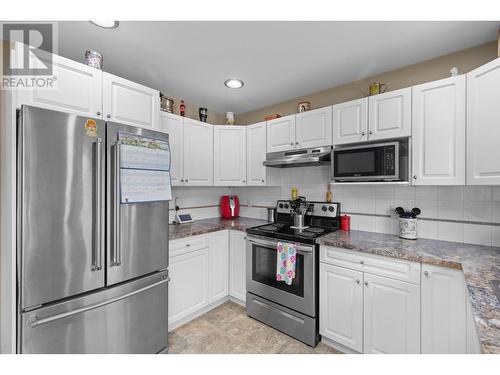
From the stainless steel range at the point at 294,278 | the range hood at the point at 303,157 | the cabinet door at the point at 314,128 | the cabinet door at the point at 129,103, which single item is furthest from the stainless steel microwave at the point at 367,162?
the cabinet door at the point at 129,103

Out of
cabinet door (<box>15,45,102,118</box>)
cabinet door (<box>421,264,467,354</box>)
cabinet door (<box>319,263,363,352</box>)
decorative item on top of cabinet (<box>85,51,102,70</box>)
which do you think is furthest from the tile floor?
decorative item on top of cabinet (<box>85,51,102,70</box>)

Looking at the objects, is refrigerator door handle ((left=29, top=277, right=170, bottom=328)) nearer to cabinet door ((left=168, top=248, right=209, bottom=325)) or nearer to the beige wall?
cabinet door ((left=168, top=248, right=209, bottom=325))

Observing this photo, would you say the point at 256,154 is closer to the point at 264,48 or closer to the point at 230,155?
the point at 230,155

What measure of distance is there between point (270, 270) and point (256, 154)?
1.40 meters

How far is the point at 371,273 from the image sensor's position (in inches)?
67.7

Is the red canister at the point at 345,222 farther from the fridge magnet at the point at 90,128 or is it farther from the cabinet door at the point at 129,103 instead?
the fridge magnet at the point at 90,128

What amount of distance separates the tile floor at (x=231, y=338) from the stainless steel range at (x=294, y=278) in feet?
0.23

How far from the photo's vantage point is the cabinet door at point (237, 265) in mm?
2566

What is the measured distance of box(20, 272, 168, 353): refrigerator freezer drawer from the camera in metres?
1.25

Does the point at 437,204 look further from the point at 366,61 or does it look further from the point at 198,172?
the point at 198,172

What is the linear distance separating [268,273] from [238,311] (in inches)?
25.7

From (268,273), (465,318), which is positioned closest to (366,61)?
(465,318)

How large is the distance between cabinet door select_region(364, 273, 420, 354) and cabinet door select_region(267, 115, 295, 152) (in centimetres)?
154
